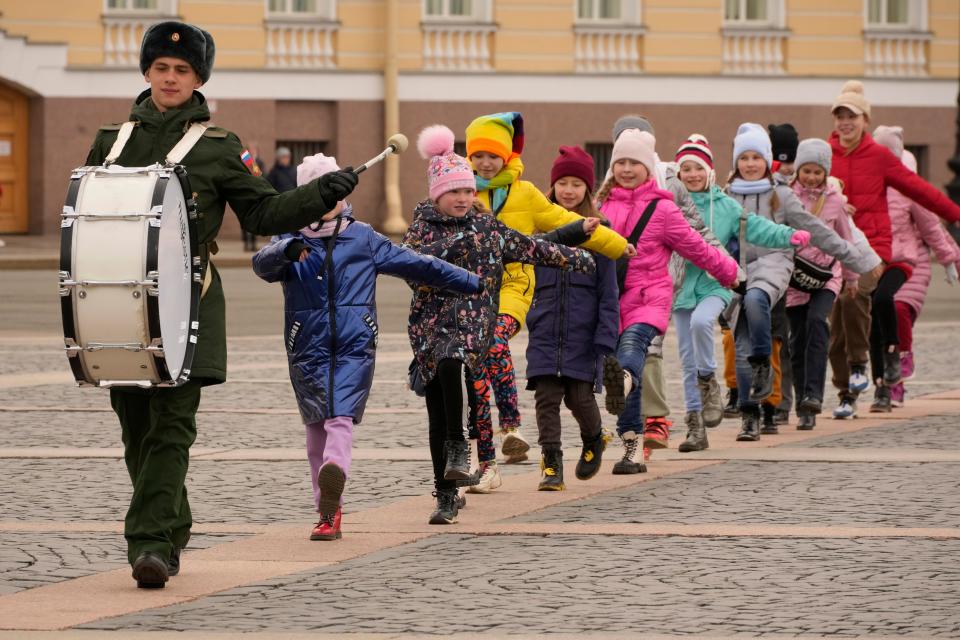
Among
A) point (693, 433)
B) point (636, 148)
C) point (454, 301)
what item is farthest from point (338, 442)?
point (693, 433)

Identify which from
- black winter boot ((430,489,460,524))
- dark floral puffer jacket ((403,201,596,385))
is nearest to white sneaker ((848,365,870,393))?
dark floral puffer jacket ((403,201,596,385))

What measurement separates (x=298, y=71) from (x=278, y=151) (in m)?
2.40

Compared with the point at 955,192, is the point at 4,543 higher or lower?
lower

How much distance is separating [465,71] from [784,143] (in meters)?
24.0

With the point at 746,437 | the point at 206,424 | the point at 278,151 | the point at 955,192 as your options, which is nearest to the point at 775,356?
the point at 746,437

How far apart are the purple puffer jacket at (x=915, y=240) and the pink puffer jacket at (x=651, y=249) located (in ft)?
12.3

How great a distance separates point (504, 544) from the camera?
838 centimetres

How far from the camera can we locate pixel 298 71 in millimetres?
36219

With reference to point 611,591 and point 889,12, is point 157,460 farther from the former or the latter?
point 889,12

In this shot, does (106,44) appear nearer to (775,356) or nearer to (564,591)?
(775,356)

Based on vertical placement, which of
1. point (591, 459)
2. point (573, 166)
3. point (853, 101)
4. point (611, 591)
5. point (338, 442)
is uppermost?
point (853, 101)

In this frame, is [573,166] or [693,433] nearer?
[573,166]

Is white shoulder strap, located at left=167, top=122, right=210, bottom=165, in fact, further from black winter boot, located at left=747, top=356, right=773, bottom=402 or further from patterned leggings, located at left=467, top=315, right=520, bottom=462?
black winter boot, located at left=747, top=356, right=773, bottom=402

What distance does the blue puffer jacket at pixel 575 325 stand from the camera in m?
10.1
